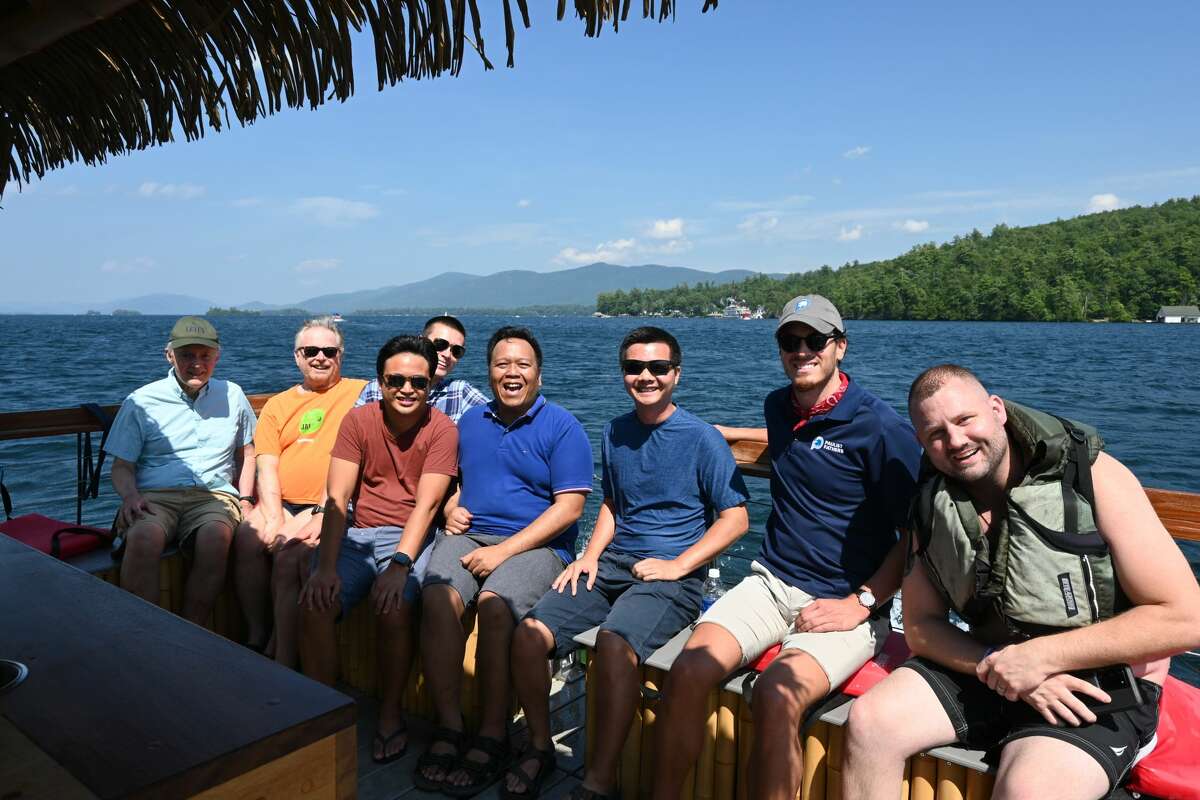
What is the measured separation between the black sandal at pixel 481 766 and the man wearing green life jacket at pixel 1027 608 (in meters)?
1.20

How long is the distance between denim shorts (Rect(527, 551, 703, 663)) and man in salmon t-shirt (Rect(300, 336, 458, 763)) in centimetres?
59

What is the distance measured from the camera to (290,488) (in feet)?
12.6

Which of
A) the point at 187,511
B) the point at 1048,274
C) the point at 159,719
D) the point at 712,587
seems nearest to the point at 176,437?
the point at 187,511

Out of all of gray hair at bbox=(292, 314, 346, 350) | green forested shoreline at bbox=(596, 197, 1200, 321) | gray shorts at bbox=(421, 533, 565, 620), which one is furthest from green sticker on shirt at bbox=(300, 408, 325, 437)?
green forested shoreline at bbox=(596, 197, 1200, 321)

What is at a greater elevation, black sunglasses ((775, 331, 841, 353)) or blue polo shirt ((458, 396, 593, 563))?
black sunglasses ((775, 331, 841, 353))

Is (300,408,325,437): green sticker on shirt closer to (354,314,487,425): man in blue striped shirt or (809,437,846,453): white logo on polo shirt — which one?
(354,314,487,425): man in blue striped shirt

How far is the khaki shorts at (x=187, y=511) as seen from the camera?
3572mm

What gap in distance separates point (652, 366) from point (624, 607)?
0.87 metres

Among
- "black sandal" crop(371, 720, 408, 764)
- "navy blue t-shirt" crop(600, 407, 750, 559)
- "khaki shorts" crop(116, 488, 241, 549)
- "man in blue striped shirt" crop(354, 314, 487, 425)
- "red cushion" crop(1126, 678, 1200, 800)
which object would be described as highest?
"man in blue striped shirt" crop(354, 314, 487, 425)

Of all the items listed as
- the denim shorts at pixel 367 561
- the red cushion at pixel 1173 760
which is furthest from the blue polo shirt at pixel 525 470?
the red cushion at pixel 1173 760

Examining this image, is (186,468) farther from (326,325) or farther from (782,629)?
(782,629)

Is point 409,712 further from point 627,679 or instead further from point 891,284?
point 891,284

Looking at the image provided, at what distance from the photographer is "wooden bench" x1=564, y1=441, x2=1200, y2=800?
6.63 feet

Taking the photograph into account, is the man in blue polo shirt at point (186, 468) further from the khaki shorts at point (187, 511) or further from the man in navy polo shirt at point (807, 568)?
the man in navy polo shirt at point (807, 568)
